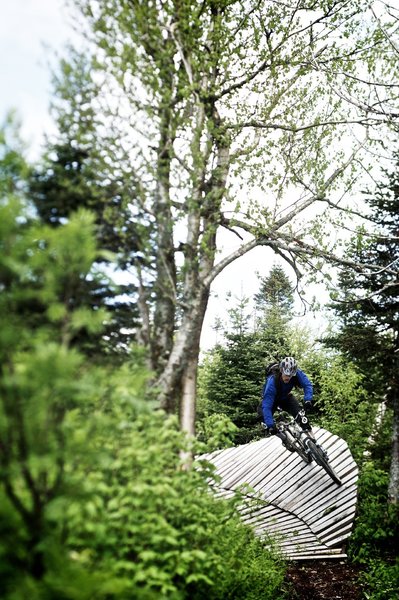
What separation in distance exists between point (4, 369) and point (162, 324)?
236cm

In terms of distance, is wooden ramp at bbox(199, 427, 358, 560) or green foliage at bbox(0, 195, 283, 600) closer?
green foliage at bbox(0, 195, 283, 600)

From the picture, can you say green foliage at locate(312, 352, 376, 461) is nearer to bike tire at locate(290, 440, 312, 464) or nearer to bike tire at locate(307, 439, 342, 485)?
bike tire at locate(290, 440, 312, 464)

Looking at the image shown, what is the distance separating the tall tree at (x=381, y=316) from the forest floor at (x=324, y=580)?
6.86 ft

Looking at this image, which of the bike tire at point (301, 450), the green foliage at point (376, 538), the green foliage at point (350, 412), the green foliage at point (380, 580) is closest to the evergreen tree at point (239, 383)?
the green foliage at point (350, 412)

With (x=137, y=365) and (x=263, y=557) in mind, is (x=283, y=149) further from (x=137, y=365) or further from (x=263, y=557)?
(x=263, y=557)

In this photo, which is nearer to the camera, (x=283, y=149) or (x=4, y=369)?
(x=4, y=369)

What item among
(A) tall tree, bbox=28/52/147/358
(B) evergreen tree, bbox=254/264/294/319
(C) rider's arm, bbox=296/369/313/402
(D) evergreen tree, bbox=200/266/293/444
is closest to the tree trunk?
(C) rider's arm, bbox=296/369/313/402

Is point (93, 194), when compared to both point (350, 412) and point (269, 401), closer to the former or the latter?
point (269, 401)

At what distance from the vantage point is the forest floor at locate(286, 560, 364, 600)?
5.95 m

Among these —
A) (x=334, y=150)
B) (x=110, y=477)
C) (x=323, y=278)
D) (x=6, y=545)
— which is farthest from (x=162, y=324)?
(x=334, y=150)

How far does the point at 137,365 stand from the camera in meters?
3.79

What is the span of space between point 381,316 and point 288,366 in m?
2.72

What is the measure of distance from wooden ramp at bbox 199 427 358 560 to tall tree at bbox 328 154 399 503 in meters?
1.18

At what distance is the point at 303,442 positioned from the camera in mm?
7879
